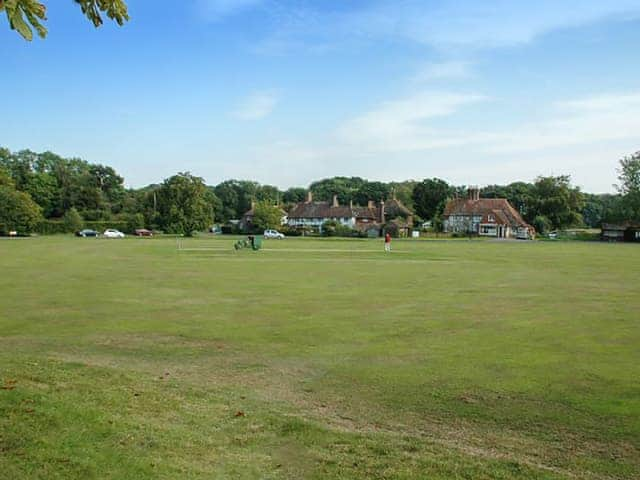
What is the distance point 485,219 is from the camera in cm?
A: 11269

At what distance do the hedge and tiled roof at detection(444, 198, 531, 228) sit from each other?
6469 centimetres

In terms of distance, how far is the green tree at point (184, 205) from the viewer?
9231 centimetres

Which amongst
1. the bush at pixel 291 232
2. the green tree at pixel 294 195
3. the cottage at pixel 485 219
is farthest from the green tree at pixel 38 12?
the green tree at pixel 294 195

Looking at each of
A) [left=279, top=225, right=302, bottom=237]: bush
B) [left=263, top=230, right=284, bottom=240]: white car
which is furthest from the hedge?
[left=279, top=225, right=302, bottom=237]: bush

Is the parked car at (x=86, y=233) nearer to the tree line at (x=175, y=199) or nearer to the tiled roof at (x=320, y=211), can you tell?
the tree line at (x=175, y=199)

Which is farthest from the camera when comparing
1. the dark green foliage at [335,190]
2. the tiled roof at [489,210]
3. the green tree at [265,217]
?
the dark green foliage at [335,190]

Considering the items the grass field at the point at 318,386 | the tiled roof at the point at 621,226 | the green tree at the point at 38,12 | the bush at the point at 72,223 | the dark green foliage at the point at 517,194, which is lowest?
the grass field at the point at 318,386

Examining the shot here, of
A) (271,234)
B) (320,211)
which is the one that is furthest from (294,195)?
(271,234)

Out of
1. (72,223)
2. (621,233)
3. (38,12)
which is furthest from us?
(621,233)

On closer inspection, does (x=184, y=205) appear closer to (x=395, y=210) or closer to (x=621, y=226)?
(x=395, y=210)

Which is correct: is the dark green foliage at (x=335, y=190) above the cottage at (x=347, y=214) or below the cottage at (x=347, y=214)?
above

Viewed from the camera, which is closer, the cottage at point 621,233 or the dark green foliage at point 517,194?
the cottage at point 621,233

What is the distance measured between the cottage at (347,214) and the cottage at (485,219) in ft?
30.5

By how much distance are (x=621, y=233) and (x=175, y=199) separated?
7337 cm
